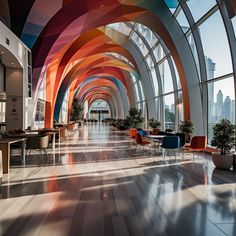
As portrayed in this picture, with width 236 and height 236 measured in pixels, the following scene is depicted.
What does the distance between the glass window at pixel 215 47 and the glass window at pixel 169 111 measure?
458 cm

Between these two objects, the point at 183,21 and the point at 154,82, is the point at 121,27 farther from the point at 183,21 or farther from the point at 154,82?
the point at 183,21

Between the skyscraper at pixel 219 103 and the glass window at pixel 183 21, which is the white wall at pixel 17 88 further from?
the skyscraper at pixel 219 103

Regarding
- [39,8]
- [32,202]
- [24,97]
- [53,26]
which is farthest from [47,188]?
[53,26]

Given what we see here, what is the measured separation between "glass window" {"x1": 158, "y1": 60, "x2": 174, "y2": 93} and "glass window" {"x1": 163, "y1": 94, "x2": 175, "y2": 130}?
1.54 ft

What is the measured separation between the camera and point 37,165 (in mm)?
7801

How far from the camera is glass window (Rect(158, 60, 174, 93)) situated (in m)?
15.6

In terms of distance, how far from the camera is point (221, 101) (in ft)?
32.1

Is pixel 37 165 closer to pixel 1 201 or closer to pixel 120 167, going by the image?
pixel 120 167

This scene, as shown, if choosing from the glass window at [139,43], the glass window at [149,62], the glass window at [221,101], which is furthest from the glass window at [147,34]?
the glass window at [221,101]

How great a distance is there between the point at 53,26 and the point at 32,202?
8.11 metres

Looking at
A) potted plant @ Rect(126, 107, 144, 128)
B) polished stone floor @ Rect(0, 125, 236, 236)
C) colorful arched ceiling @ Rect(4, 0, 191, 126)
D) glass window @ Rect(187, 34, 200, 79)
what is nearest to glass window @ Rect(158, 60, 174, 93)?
potted plant @ Rect(126, 107, 144, 128)

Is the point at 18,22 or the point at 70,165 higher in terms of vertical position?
the point at 18,22

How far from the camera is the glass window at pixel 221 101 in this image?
8.87 m

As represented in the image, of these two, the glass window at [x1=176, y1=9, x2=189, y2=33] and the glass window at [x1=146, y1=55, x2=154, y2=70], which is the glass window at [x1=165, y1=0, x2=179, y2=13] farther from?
the glass window at [x1=146, y1=55, x2=154, y2=70]
